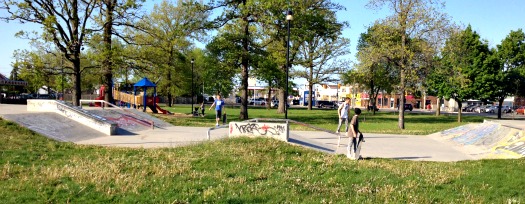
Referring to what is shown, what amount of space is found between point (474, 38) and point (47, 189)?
44.2 m

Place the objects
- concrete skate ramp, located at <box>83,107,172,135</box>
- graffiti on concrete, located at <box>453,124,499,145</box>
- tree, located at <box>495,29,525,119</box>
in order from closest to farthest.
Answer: graffiti on concrete, located at <box>453,124,499,145</box> → concrete skate ramp, located at <box>83,107,172,135</box> → tree, located at <box>495,29,525,119</box>

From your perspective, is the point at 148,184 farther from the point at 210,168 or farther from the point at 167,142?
the point at 167,142

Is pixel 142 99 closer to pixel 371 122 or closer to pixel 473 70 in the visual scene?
pixel 371 122

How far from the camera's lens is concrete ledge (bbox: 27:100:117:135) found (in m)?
15.4

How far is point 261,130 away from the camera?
1218 cm

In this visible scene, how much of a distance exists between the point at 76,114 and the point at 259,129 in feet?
27.4

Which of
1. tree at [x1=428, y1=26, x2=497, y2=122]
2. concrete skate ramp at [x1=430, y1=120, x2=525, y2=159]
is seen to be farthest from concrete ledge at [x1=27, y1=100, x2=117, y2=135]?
tree at [x1=428, y1=26, x2=497, y2=122]

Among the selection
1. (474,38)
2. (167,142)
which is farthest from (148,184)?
(474,38)

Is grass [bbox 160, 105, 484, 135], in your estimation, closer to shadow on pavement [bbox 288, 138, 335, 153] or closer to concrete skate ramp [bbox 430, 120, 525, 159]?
concrete skate ramp [bbox 430, 120, 525, 159]

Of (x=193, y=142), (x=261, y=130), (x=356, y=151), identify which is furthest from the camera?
(x=193, y=142)

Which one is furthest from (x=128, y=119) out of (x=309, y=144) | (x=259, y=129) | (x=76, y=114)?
(x=309, y=144)

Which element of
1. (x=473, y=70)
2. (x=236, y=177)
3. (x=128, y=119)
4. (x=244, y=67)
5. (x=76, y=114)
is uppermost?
(x=473, y=70)

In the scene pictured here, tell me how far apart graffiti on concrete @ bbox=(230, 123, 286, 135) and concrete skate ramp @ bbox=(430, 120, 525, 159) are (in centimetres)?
591

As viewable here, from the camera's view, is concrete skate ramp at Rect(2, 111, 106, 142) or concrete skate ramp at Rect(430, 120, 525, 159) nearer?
concrete skate ramp at Rect(430, 120, 525, 159)
